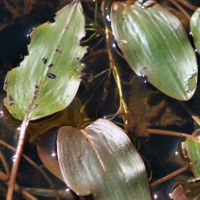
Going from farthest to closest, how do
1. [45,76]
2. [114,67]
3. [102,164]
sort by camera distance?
[114,67], [45,76], [102,164]

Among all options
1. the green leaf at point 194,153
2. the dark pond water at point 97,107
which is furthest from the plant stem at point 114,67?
the green leaf at point 194,153

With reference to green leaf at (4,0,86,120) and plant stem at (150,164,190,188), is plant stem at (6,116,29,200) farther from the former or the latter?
plant stem at (150,164,190,188)

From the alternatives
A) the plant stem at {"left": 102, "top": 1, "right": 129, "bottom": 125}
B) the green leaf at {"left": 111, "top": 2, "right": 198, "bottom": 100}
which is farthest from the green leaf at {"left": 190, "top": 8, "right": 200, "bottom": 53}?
the plant stem at {"left": 102, "top": 1, "right": 129, "bottom": 125}

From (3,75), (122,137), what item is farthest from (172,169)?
(3,75)

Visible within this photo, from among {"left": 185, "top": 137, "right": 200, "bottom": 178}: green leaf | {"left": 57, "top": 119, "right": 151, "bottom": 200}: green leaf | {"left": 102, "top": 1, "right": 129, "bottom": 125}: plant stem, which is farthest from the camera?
{"left": 102, "top": 1, "right": 129, "bottom": 125}: plant stem

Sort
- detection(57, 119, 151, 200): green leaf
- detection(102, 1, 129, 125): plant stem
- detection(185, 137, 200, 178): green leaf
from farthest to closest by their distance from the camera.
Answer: detection(102, 1, 129, 125): plant stem → detection(185, 137, 200, 178): green leaf → detection(57, 119, 151, 200): green leaf

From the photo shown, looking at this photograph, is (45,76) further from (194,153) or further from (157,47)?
(194,153)

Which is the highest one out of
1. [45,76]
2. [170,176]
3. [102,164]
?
[45,76]

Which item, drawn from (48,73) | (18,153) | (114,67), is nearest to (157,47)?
→ (114,67)
